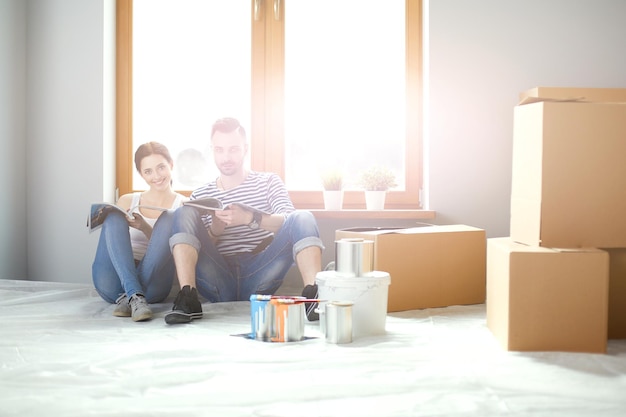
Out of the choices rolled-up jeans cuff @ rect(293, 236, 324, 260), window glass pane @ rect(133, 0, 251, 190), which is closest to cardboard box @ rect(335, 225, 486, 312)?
rolled-up jeans cuff @ rect(293, 236, 324, 260)

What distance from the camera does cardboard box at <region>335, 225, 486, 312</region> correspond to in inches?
90.8

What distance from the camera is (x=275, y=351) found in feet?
5.50

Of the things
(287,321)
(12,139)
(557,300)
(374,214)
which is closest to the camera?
(557,300)

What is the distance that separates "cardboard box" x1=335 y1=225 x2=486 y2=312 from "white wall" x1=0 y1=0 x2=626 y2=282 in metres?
0.43

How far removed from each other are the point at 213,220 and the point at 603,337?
1379 millimetres

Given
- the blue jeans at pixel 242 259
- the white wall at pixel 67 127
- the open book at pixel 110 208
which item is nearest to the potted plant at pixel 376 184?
the blue jeans at pixel 242 259

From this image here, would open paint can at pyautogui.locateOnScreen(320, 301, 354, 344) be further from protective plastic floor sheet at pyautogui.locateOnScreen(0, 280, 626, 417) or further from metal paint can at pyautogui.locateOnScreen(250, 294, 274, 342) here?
metal paint can at pyautogui.locateOnScreen(250, 294, 274, 342)

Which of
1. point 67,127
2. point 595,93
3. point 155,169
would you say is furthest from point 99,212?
point 595,93

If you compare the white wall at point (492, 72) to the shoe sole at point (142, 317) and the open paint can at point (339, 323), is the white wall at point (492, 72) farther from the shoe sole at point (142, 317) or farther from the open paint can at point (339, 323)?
the shoe sole at point (142, 317)

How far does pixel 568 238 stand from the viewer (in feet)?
5.71

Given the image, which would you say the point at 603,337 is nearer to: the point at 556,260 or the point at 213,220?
the point at 556,260

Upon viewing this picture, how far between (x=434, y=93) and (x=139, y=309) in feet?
5.19

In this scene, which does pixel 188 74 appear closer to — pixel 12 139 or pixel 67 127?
pixel 67 127

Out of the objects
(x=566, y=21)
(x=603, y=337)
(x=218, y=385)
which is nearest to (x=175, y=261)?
(x=218, y=385)
